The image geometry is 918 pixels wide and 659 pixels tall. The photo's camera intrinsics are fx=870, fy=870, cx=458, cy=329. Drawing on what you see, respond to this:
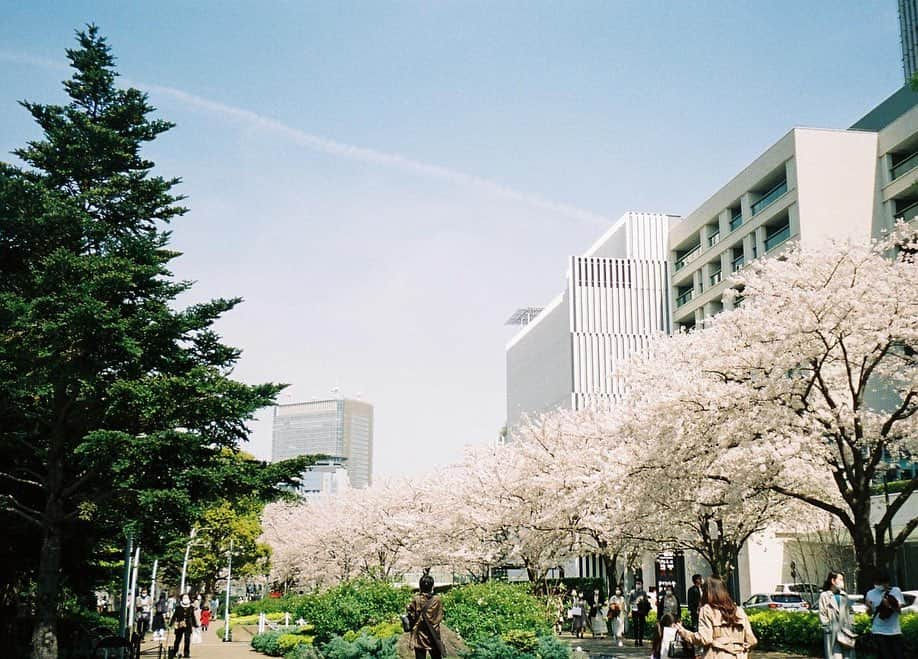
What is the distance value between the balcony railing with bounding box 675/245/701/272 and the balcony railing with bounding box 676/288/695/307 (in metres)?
2.04

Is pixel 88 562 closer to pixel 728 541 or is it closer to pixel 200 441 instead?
pixel 200 441

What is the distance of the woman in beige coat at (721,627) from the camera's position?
26.9 feet

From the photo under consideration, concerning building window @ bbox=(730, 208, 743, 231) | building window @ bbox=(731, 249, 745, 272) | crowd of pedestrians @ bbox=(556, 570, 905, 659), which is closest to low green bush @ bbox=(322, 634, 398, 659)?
crowd of pedestrians @ bbox=(556, 570, 905, 659)

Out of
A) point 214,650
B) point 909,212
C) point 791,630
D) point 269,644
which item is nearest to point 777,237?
point 909,212

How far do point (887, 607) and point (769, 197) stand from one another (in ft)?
133

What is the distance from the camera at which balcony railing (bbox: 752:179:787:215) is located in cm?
4888

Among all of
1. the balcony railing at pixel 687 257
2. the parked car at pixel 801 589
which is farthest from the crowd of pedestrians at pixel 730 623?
the balcony railing at pixel 687 257

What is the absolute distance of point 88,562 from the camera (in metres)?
25.2

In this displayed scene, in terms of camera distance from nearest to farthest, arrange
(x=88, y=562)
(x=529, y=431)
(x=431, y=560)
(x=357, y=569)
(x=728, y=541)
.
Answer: (x=88, y=562) → (x=728, y=541) → (x=529, y=431) → (x=431, y=560) → (x=357, y=569)

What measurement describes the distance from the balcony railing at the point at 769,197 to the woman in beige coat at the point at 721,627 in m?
44.2

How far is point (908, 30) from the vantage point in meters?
108

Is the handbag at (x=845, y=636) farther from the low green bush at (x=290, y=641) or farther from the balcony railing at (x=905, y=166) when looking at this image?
the balcony railing at (x=905, y=166)

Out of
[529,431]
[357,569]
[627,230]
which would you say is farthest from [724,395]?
[627,230]

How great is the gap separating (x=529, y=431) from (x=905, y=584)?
1767cm
